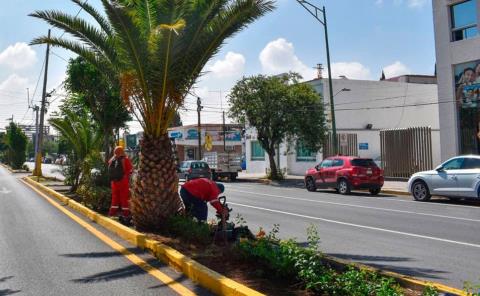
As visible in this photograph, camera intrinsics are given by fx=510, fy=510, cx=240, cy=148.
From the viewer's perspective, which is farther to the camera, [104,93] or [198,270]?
[104,93]

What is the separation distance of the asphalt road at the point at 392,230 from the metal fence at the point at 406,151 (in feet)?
32.4

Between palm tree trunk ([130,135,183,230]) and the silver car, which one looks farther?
the silver car

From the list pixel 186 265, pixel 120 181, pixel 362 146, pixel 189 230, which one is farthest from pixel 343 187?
pixel 186 265

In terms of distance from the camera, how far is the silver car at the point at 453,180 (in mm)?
15406

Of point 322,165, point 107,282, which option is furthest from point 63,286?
point 322,165

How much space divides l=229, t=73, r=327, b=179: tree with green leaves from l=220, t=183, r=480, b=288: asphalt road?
1183 centimetres

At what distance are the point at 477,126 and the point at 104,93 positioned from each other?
1583 centimetres

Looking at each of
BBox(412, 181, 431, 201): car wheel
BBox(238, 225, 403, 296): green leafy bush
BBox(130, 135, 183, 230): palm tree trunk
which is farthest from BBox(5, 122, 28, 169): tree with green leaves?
BBox(238, 225, 403, 296): green leafy bush

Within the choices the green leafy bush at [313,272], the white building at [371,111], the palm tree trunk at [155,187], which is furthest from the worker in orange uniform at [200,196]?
the white building at [371,111]

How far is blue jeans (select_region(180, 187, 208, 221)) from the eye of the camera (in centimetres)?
854

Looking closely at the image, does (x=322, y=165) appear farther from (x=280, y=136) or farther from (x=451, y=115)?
(x=280, y=136)

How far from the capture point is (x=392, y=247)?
8.74 metres

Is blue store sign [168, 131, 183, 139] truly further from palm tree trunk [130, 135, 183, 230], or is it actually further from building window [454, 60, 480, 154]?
palm tree trunk [130, 135, 183, 230]

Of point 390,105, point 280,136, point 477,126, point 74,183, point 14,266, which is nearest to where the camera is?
point 14,266
